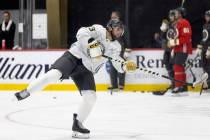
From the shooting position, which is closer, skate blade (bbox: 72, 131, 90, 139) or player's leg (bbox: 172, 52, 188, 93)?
skate blade (bbox: 72, 131, 90, 139)

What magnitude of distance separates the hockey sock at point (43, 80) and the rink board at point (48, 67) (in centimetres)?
603

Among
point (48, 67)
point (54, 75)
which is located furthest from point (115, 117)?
point (48, 67)

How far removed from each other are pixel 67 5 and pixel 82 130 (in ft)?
32.6

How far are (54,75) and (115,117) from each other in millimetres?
2117

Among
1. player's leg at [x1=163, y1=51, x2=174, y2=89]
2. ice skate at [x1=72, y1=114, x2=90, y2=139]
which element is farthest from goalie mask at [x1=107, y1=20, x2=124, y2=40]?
player's leg at [x1=163, y1=51, x2=174, y2=89]

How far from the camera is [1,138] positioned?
567 cm

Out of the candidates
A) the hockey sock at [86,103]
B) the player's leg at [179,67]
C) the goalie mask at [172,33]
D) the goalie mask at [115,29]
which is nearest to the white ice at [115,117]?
the hockey sock at [86,103]

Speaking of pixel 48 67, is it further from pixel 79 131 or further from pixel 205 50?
pixel 79 131

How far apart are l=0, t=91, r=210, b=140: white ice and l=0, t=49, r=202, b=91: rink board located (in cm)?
88

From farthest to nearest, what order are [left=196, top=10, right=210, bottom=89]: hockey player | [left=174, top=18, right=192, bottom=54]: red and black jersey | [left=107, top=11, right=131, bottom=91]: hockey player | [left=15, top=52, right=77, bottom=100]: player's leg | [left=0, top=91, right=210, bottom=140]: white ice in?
[left=107, top=11, right=131, bottom=91]: hockey player
[left=196, top=10, right=210, bottom=89]: hockey player
[left=174, top=18, right=192, bottom=54]: red and black jersey
[left=0, top=91, right=210, bottom=140]: white ice
[left=15, top=52, right=77, bottom=100]: player's leg

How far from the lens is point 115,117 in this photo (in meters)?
7.50

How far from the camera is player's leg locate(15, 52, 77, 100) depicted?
17.5 feet

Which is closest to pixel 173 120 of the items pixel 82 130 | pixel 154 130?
pixel 154 130

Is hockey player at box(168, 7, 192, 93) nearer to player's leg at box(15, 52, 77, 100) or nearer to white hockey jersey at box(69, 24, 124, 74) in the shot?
white hockey jersey at box(69, 24, 124, 74)
